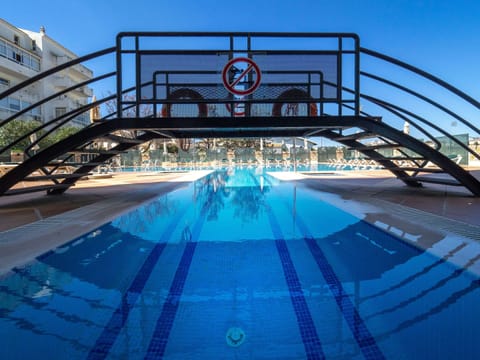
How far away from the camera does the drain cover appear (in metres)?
1.96

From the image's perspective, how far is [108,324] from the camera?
2.17 m

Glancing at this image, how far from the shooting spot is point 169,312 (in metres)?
2.38

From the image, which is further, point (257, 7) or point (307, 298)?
point (257, 7)

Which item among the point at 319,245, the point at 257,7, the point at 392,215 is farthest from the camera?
the point at 257,7

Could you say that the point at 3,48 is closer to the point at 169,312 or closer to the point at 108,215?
the point at 108,215

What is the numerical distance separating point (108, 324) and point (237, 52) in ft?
15.8

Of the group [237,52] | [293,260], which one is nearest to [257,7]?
[237,52]

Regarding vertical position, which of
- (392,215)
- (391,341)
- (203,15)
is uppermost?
(203,15)

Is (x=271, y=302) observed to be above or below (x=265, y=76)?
below

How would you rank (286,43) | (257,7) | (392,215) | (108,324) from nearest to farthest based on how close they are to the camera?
1. (108,324)
2. (392,215)
3. (286,43)
4. (257,7)

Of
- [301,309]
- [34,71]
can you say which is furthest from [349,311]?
[34,71]

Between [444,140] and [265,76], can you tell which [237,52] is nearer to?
[265,76]

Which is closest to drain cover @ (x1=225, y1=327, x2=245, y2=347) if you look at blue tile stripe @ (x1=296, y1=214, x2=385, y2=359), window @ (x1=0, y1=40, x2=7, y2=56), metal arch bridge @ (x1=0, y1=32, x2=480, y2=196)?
blue tile stripe @ (x1=296, y1=214, x2=385, y2=359)

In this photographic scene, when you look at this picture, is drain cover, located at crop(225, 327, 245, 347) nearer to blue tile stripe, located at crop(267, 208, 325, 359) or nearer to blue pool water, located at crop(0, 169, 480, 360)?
blue pool water, located at crop(0, 169, 480, 360)
